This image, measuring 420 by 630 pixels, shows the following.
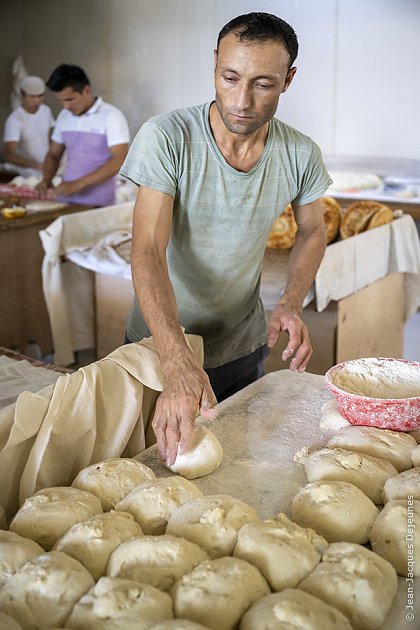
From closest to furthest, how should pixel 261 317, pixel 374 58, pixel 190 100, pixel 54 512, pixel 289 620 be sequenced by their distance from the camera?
1. pixel 289 620
2. pixel 54 512
3. pixel 261 317
4. pixel 374 58
5. pixel 190 100

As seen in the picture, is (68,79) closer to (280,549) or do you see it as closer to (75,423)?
(75,423)

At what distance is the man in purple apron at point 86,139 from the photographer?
5016mm

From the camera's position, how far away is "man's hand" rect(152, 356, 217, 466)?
1.54 m

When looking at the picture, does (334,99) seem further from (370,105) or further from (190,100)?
(190,100)

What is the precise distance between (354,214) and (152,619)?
3081 mm

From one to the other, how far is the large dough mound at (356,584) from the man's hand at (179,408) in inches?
16.2

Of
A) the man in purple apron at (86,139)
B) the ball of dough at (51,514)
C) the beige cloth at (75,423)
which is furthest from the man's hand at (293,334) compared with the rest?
the man in purple apron at (86,139)

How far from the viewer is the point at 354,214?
3.89m

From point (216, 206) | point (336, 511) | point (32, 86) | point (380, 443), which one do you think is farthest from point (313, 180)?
point (32, 86)

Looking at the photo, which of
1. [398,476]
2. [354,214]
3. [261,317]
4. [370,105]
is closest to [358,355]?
[354,214]

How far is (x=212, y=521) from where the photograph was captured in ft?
4.37

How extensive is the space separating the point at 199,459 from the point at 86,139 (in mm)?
3962

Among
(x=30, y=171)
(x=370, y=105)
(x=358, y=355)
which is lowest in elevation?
(x=358, y=355)

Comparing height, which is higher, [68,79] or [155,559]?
[68,79]
